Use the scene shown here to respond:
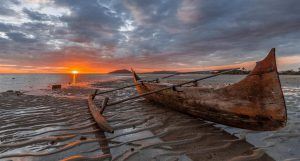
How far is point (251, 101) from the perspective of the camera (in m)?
4.77

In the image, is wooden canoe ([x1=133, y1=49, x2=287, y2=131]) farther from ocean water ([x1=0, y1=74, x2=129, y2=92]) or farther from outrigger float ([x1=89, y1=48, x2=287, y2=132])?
ocean water ([x1=0, y1=74, x2=129, y2=92])

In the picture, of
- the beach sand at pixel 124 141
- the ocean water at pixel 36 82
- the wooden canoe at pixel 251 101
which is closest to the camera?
the beach sand at pixel 124 141

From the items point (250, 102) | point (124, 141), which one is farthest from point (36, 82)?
Result: point (250, 102)

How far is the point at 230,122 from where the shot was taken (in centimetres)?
543

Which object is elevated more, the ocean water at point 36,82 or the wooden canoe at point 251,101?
the wooden canoe at point 251,101

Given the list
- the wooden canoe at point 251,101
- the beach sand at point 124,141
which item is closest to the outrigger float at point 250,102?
the wooden canoe at point 251,101

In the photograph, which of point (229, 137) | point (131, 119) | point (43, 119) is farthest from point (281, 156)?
point (43, 119)

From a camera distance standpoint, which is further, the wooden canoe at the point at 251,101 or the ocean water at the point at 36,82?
the ocean water at the point at 36,82

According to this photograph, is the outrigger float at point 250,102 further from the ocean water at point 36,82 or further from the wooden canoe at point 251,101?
the ocean water at point 36,82

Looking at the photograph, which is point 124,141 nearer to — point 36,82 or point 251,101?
point 251,101

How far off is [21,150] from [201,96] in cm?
552

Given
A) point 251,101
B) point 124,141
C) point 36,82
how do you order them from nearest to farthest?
point 251,101 < point 124,141 < point 36,82

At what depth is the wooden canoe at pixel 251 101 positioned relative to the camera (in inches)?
172

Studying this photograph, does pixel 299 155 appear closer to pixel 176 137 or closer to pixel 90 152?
pixel 176 137
